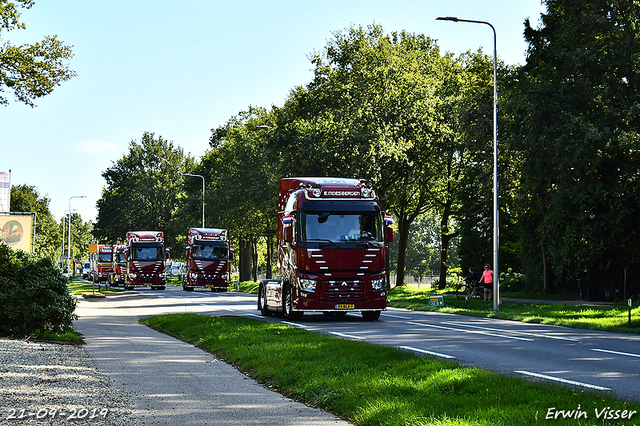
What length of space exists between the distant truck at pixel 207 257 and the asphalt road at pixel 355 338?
81.0 feet

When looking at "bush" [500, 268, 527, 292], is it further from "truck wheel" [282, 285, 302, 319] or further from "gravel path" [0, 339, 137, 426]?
"gravel path" [0, 339, 137, 426]

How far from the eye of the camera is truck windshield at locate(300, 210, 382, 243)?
66.1 ft

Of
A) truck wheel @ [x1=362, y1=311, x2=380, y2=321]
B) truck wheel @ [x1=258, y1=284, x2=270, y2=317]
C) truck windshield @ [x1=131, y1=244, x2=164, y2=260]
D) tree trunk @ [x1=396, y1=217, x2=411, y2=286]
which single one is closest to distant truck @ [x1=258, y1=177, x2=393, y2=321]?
truck wheel @ [x1=362, y1=311, x2=380, y2=321]

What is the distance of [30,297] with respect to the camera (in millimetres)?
15695

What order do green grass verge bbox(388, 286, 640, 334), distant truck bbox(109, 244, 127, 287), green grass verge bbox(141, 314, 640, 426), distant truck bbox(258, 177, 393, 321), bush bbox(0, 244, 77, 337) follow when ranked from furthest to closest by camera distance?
distant truck bbox(109, 244, 127, 287) → green grass verge bbox(388, 286, 640, 334) → distant truck bbox(258, 177, 393, 321) → bush bbox(0, 244, 77, 337) → green grass verge bbox(141, 314, 640, 426)

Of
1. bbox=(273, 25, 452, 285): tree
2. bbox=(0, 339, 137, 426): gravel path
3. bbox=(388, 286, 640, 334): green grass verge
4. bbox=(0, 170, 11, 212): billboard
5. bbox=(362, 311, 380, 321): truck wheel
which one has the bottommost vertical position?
bbox=(388, 286, 640, 334): green grass verge

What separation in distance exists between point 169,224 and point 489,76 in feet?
162

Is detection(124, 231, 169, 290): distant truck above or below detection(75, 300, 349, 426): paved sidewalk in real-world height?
above

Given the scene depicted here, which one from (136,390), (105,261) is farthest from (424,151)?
(105,261)

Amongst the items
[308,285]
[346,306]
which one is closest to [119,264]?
[308,285]

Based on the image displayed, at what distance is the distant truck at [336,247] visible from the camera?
65.7 ft

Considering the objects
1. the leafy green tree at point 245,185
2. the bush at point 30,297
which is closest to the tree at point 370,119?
the leafy green tree at point 245,185

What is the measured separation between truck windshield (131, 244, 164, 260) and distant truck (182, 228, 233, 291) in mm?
3931

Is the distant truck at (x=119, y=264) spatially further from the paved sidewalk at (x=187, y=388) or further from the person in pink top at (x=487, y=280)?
the paved sidewalk at (x=187, y=388)
